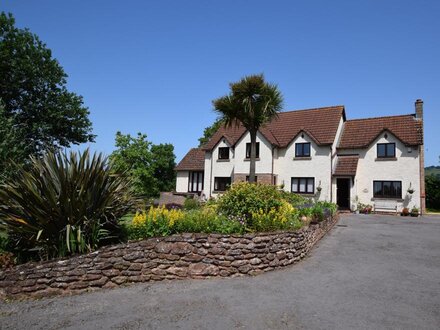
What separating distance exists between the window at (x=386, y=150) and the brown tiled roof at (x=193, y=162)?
1687 cm

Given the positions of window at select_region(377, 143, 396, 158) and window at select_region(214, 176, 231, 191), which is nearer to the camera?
window at select_region(377, 143, 396, 158)

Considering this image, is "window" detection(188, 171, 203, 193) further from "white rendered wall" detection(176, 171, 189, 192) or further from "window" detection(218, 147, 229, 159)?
"window" detection(218, 147, 229, 159)

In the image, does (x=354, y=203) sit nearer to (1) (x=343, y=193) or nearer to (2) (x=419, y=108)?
(1) (x=343, y=193)

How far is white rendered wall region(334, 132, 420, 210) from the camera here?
23344mm

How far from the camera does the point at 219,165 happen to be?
30172mm

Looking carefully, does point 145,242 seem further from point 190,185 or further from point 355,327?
point 190,185

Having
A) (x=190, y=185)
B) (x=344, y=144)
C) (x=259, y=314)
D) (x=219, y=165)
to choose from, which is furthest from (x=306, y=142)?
(x=259, y=314)

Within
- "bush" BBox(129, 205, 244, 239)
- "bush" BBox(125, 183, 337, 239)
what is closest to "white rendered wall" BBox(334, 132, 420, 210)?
"bush" BBox(125, 183, 337, 239)

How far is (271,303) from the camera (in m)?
6.04

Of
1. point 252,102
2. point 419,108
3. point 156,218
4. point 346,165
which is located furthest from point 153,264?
point 419,108

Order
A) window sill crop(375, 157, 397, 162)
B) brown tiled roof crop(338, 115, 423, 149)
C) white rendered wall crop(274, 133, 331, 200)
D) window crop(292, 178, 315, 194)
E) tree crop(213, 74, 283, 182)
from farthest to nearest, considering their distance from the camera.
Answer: window crop(292, 178, 315, 194)
white rendered wall crop(274, 133, 331, 200)
window sill crop(375, 157, 397, 162)
brown tiled roof crop(338, 115, 423, 149)
tree crop(213, 74, 283, 182)

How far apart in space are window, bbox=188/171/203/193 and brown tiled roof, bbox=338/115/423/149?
14.6m

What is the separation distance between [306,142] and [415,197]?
30.6 feet

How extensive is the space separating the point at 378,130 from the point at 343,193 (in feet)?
20.3
